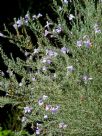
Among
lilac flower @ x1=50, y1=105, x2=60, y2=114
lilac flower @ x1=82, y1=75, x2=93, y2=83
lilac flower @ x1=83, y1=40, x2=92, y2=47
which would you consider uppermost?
lilac flower @ x1=83, y1=40, x2=92, y2=47

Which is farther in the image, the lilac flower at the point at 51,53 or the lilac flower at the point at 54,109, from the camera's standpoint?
the lilac flower at the point at 51,53

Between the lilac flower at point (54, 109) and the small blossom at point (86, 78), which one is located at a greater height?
the small blossom at point (86, 78)

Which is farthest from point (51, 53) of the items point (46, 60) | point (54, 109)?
point (54, 109)

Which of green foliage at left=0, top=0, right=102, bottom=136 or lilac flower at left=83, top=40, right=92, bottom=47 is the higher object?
lilac flower at left=83, top=40, right=92, bottom=47

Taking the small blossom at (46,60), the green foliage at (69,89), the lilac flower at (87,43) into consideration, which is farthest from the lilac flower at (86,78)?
the small blossom at (46,60)

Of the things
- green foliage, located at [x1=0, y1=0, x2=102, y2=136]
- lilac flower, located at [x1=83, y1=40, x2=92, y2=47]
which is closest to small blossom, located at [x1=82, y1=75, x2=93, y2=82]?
green foliage, located at [x1=0, y1=0, x2=102, y2=136]

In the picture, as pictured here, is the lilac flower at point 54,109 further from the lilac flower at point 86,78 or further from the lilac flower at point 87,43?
the lilac flower at point 87,43

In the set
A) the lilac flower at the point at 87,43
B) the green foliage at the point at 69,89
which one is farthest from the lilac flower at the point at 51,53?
the lilac flower at the point at 87,43

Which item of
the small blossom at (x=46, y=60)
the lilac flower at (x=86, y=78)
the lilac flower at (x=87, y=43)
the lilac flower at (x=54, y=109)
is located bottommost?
the lilac flower at (x=54, y=109)

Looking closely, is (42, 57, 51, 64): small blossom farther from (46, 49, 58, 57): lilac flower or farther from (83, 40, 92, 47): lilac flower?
(83, 40, 92, 47): lilac flower

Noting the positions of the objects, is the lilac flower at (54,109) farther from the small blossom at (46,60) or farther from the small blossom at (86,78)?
the small blossom at (46,60)

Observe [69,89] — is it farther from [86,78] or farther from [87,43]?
[87,43]

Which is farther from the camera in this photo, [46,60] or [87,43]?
[46,60]
